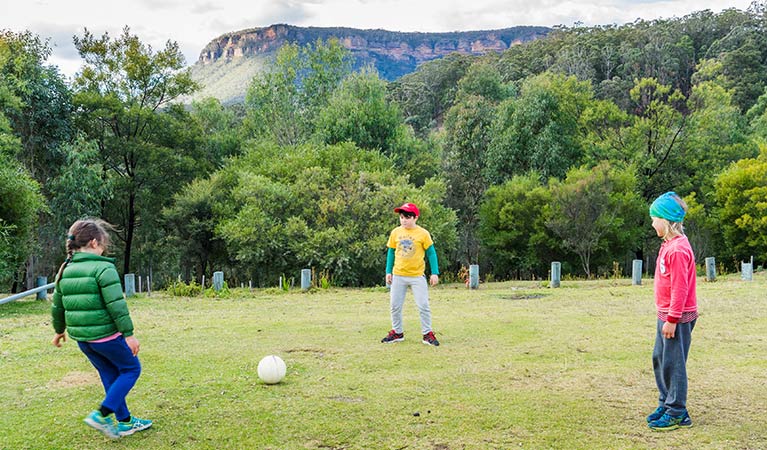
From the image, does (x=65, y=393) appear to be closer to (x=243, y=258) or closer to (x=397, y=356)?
(x=397, y=356)

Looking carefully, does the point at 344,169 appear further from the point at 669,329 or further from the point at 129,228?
the point at 669,329

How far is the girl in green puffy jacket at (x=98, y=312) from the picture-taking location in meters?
4.76

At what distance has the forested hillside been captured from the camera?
83.0 ft

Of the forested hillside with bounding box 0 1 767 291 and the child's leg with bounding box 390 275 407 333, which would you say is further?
the forested hillside with bounding box 0 1 767 291

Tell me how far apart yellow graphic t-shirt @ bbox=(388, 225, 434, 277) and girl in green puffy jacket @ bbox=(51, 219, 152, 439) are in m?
4.21

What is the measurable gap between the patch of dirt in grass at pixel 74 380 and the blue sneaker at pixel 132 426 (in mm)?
1901

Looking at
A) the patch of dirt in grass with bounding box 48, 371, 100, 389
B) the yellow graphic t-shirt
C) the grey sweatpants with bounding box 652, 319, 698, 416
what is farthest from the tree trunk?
the grey sweatpants with bounding box 652, 319, 698, 416

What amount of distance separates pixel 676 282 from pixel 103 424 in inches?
182

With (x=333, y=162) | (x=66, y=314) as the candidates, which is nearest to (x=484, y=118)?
(x=333, y=162)

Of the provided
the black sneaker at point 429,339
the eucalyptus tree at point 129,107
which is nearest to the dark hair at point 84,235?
the black sneaker at point 429,339

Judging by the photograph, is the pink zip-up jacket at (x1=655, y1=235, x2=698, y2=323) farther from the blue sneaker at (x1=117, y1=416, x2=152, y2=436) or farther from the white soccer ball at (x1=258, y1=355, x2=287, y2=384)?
the blue sneaker at (x1=117, y1=416, x2=152, y2=436)

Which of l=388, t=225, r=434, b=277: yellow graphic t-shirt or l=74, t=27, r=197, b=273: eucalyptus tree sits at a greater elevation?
l=74, t=27, r=197, b=273: eucalyptus tree

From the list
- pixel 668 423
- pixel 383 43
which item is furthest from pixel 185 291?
pixel 383 43

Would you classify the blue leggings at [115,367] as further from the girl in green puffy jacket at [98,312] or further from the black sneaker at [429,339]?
the black sneaker at [429,339]
